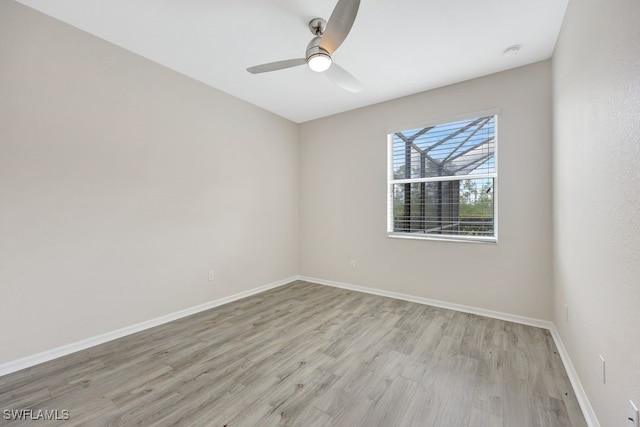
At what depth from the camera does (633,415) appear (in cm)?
101

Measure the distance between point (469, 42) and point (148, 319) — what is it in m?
4.23

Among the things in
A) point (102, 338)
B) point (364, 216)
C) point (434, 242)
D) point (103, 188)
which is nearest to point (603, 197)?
point (434, 242)

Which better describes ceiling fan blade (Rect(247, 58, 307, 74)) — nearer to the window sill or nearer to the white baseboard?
the window sill

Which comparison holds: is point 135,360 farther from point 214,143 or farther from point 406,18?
point 406,18

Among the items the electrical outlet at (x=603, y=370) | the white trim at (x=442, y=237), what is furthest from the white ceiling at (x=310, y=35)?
the electrical outlet at (x=603, y=370)

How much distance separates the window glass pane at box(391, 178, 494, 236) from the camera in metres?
3.07

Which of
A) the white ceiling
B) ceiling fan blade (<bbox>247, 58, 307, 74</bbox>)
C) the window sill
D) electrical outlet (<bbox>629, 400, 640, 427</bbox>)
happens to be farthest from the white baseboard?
ceiling fan blade (<bbox>247, 58, 307, 74</bbox>)

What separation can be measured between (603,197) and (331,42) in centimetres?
188

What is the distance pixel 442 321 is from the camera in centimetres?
288

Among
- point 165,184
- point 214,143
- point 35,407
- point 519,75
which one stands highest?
point 519,75

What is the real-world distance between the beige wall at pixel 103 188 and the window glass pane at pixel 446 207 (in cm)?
234

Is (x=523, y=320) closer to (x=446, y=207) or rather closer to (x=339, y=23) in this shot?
(x=446, y=207)

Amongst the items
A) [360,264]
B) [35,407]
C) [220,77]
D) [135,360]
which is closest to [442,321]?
[360,264]

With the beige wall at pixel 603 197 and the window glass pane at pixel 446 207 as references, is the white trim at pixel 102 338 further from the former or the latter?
the beige wall at pixel 603 197
